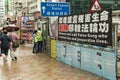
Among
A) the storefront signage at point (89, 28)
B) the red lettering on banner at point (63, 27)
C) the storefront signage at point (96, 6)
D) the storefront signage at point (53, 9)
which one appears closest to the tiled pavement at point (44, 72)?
the storefront signage at point (89, 28)

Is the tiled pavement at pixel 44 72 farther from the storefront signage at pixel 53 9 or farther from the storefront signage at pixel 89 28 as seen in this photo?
the storefront signage at pixel 53 9

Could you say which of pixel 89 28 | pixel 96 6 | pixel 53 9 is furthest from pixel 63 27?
pixel 96 6

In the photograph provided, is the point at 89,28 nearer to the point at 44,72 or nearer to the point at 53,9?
the point at 44,72

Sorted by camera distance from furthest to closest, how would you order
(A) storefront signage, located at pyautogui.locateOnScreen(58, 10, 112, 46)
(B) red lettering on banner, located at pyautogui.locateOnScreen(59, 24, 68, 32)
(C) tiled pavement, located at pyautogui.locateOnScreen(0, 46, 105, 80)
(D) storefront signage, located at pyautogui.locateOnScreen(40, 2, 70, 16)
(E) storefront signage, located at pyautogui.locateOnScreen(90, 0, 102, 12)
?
(D) storefront signage, located at pyautogui.locateOnScreen(40, 2, 70, 16), (B) red lettering on banner, located at pyautogui.locateOnScreen(59, 24, 68, 32), (C) tiled pavement, located at pyautogui.locateOnScreen(0, 46, 105, 80), (E) storefront signage, located at pyautogui.locateOnScreen(90, 0, 102, 12), (A) storefront signage, located at pyautogui.locateOnScreen(58, 10, 112, 46)

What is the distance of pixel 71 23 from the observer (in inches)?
634

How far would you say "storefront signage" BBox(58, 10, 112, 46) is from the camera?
12172 millimetres

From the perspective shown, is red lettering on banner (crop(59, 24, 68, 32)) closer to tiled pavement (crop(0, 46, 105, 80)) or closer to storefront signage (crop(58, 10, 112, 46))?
storefront signage (crop(58, 10, 112, 46))

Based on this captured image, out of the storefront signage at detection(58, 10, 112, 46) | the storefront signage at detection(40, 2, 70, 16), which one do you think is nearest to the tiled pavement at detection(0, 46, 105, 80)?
the storefront signage at detection(58, 10, 112, 46)

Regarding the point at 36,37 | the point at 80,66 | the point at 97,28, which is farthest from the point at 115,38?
the point at 36,37

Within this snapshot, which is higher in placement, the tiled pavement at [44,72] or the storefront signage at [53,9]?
the storefront signage at [53,9]

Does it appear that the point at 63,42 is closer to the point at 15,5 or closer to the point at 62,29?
the point at 62,29

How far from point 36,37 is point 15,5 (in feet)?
284

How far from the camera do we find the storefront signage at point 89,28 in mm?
12172

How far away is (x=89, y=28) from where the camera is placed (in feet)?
45.4
